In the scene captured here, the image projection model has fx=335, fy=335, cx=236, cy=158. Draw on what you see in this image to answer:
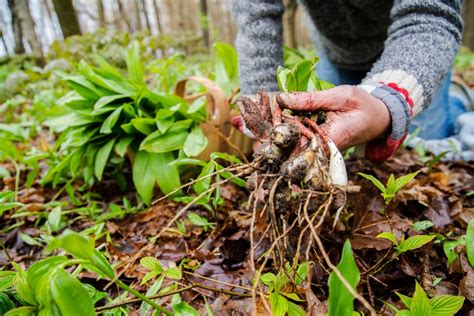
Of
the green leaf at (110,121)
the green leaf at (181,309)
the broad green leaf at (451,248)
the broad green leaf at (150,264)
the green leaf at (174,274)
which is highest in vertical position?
the green leaf at (110,121)

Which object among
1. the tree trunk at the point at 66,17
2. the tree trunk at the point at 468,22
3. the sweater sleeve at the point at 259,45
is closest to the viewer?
the sweater sleeve at the point at 259,45

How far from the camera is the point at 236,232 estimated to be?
41.1 inches

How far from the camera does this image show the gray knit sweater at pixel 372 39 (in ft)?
3.41

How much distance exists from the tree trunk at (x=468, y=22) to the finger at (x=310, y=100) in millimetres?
7114

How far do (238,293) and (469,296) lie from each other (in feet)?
1.61

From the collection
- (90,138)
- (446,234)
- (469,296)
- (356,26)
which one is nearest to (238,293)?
(469,296)

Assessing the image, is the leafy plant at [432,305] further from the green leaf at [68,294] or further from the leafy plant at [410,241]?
the green leaf at [68,294]

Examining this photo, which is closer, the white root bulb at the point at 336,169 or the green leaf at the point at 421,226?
the white root bulb at the point at 336,169

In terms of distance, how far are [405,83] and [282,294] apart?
2.30 feet

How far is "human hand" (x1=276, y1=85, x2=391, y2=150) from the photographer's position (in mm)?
754

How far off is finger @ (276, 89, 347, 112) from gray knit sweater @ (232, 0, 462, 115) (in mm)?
330

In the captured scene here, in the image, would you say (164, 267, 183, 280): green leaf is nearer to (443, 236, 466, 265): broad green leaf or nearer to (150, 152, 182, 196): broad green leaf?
(150, 152, 182, 196): broad green leaf

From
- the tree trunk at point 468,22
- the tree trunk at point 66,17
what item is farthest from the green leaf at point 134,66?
the tree trunk at point 468,22

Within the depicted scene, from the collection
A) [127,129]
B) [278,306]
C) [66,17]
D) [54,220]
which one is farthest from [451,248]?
[66,17]
